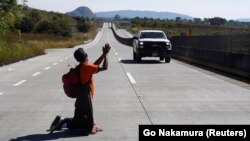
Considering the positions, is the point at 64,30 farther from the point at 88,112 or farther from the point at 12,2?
the point at 88,112

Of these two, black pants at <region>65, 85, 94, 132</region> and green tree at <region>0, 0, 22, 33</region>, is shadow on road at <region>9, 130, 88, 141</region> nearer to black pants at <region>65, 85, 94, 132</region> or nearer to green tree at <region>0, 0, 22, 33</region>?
black pants at <region>65, 85, 94, 132</region>

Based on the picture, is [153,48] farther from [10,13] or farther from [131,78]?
[131,78]

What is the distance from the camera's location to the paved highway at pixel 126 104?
991cm

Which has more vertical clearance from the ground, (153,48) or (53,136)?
(53,136)

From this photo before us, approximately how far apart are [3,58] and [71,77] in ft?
76.6

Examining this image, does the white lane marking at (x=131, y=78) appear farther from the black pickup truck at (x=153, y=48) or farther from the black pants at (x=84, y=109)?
the black pants at (x=84, y=109)

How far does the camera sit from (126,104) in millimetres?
13172

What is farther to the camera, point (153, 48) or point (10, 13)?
point (10, 13)

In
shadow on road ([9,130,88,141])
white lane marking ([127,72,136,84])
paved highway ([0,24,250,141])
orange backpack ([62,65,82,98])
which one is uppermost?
orange backpack ([62,65,82,98])

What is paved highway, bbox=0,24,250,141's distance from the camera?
9.91 metres

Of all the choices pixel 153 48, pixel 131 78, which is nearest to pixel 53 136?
pixel 131 78

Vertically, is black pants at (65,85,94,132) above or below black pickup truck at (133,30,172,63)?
above

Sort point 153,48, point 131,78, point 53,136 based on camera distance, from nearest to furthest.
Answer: point 53,136, point 131,78, point 153,48

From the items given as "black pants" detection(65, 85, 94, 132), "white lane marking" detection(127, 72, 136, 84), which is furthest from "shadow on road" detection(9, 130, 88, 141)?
"white lane marking" detection(127, 72, 136, 84)
